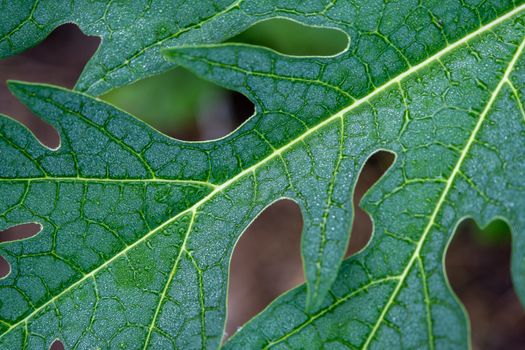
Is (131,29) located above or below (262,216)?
below

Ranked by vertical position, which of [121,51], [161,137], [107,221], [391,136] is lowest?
[391,136]

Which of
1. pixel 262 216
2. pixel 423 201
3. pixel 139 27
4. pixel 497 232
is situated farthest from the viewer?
pixel 262 216

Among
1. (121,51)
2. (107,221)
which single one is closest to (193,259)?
(107,221)

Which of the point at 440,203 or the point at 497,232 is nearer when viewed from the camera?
the point at 440,203

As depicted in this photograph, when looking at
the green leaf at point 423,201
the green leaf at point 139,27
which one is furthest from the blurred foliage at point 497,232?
the green leaf at point 139,27

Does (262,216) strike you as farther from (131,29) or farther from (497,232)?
(131,29)

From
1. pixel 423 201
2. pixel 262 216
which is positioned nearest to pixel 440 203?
pixel 423 201

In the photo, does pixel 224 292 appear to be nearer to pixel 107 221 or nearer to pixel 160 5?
pixel 107 221

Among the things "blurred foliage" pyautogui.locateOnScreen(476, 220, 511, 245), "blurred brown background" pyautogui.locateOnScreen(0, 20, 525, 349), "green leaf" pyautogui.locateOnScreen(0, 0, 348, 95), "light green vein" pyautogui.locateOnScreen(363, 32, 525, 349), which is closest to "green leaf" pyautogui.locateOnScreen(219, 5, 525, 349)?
"light green vein" pyautogui.locateOnScreen(363, 32, 525, 349)
